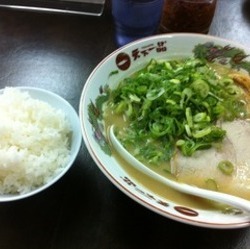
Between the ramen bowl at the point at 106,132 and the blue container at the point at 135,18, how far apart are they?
0.17 metres

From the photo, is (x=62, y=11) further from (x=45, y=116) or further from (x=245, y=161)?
(x=245, y=161)

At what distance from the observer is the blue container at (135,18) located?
128 cm

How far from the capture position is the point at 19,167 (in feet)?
2.96

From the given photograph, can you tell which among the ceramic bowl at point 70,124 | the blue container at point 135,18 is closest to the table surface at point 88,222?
the ceramic bowl at point 70,124

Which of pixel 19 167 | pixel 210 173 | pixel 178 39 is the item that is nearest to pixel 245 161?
pixel 210 173

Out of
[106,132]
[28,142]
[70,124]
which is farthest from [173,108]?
[28,142]

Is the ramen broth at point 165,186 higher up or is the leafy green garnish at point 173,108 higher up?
the leafy green garnish at point 173,108

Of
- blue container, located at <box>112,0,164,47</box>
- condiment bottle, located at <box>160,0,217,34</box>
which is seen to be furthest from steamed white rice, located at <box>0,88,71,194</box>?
A: condiment bottle, located at <box>160,0,217,34</box>

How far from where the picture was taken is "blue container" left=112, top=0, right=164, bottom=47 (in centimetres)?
128

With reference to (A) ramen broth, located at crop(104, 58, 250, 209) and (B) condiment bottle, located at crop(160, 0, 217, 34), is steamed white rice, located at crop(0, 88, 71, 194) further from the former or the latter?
(B) condiment bottle, located at crop(160, 0, 217, 34)

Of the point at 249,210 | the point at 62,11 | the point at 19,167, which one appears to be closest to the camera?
the point at 249,210

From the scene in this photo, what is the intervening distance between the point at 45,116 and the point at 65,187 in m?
0.21

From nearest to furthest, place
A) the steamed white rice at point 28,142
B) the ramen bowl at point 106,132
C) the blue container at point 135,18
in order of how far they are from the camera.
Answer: the ramen bowl at point 106,132 → the steamed white rice at point 28,142 → the blue container at point 135,18

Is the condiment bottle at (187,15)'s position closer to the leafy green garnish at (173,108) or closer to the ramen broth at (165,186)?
the leafy green garnish at (173,108)
